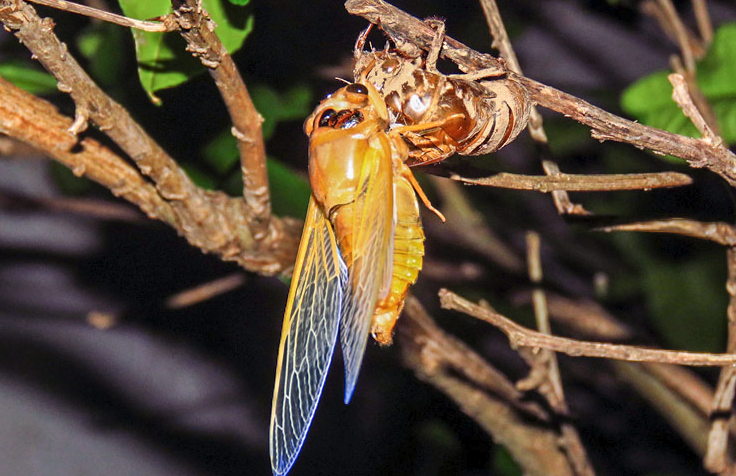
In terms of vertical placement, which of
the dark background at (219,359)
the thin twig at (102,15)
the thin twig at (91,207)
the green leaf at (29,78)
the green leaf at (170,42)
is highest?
the thin twig at (102,15)

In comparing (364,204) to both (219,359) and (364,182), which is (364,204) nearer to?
(364,182)

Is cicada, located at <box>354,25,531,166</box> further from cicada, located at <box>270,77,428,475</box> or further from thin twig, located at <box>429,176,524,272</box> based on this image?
thin twig, located at <box>429,176,524,272</box>

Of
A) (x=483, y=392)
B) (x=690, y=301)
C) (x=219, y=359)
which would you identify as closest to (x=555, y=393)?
(x=483, y=392)

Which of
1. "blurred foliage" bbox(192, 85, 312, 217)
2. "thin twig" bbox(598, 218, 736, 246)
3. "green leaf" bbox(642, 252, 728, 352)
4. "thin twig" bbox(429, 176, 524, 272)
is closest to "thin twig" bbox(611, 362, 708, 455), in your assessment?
"green leaf" bbox(642, 252, 728, 352)

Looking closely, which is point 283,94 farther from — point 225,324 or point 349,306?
point 225,324

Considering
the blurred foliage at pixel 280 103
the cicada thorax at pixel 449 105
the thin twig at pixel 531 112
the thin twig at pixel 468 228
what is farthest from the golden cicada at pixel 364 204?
the thin twig at pixel 468 228

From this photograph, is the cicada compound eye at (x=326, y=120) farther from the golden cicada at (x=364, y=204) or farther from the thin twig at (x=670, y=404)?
the thin twig at (x=670, y=404)
